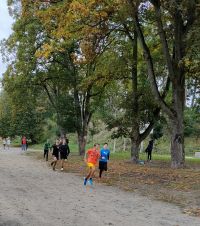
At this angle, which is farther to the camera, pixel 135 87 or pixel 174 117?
pixel 135 87

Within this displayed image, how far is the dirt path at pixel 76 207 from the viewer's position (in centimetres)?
1066

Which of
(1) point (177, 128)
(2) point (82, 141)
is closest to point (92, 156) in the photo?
(1) point (177, 128)

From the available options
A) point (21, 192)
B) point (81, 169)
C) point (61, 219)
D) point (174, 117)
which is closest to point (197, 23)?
point (174, 117)

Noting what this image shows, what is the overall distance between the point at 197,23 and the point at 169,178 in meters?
7.38

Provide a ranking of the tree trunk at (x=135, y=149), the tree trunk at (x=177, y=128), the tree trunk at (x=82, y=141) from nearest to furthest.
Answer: the tree trunk at (x=177, y=128) < the tree trunk at (x=135, y=149) < the tree trunk at (x=82, y=141)

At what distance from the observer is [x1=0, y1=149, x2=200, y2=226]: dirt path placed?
420 inches

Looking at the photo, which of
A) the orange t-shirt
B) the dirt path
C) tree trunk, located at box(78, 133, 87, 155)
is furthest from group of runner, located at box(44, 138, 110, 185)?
tree trunk, located at box(78, 133, 87, 155)

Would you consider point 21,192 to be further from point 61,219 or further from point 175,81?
point 175,81

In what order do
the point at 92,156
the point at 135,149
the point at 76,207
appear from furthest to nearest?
the point at 135,149
the point at 92,156
the point at 76,207

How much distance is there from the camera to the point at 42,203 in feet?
42.5

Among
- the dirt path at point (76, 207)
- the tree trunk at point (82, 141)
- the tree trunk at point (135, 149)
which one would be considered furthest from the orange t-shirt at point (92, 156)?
the tree trunk at point (82, 141)

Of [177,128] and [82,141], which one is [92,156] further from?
[82,141]

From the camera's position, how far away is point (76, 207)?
→ 41.4ft

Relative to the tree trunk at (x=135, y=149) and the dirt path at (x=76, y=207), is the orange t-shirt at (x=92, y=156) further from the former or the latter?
the tree trunk at (x=135, y=149)
